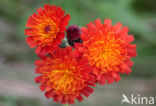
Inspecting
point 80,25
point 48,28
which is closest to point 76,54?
point 48,28

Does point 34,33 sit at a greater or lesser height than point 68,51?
greater

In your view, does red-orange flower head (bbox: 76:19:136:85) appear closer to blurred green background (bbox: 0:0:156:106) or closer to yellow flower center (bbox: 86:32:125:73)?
yellow flower center (bbox: 86:32:125:73)

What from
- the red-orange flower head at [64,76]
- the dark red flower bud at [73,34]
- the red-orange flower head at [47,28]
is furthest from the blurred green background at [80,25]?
the red-orange flower head at [47,28]

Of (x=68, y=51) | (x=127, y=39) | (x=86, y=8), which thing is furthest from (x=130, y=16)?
(x=68, y=51)

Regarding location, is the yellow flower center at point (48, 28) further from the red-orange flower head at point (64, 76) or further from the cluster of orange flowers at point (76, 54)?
the red-orange flower head at point (64, 76)

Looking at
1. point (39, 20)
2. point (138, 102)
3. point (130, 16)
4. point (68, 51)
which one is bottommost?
point (138, 102)

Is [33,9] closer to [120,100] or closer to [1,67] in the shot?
[1,67]

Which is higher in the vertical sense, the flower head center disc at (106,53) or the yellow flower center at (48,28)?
the yellow flower center at (48,28)
